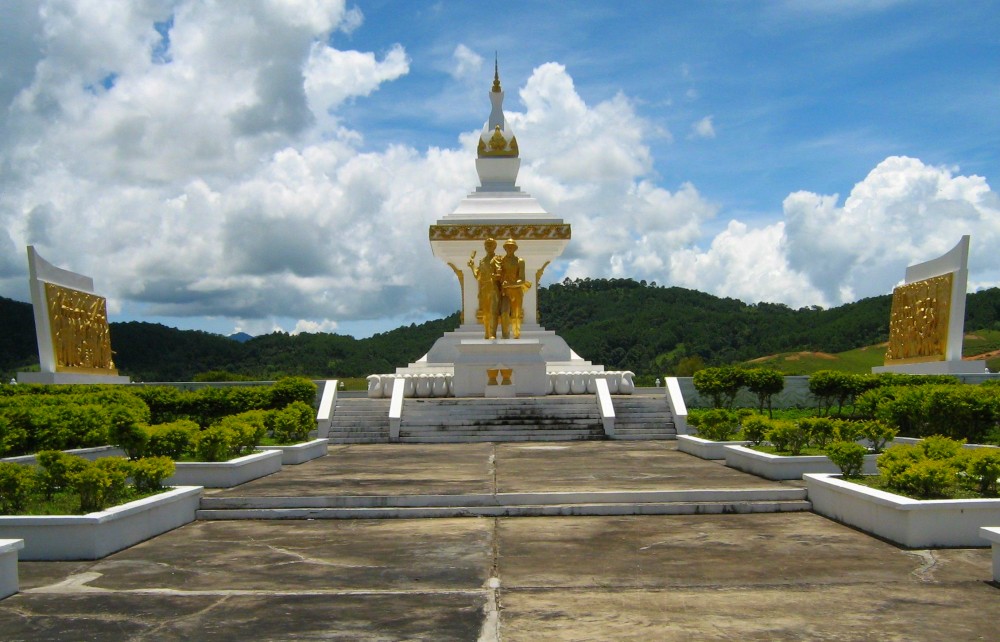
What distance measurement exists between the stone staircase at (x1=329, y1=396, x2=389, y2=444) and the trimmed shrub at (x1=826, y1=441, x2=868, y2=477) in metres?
10.8

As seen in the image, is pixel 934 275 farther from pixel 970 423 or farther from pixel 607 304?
pixel 607 304

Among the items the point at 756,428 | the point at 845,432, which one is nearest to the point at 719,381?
the point at 756,428

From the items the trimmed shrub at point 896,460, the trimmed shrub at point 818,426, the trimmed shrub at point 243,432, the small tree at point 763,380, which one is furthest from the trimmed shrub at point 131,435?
the small tree at point 763,380

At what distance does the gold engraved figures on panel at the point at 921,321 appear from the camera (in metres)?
23.1

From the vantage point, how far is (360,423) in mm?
19875

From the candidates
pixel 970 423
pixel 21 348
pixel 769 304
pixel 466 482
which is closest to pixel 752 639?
pixel 466 482

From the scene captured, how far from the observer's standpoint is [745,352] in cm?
5409

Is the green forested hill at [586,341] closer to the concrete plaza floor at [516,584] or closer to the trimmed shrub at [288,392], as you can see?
the trimmed shrub at [288,392]

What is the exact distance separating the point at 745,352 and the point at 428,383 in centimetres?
3559

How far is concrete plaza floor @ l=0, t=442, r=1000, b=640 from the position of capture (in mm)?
6078

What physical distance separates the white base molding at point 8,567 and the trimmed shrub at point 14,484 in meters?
1.59

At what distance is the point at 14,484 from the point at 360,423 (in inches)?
452

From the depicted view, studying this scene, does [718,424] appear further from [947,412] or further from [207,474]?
[207,474]

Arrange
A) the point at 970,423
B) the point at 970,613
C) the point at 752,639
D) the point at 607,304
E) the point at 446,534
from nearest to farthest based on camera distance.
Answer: the point at 752,639, the point at 970,613, the point at 446,534, the point at 970,423, the point at 607,304
